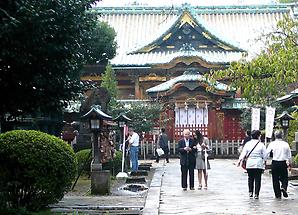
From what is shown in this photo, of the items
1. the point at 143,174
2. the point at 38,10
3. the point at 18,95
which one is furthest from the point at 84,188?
the point at 38,10

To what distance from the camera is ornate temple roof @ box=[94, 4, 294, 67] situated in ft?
127

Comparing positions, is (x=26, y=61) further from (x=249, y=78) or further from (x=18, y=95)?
(x=249, y=78)

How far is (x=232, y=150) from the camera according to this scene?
3328 cm

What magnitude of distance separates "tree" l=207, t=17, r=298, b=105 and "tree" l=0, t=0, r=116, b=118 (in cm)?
451

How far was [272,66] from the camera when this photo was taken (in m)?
14.8

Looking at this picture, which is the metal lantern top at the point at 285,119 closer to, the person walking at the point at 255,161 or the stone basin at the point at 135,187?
the stone basin at the point at 135,187

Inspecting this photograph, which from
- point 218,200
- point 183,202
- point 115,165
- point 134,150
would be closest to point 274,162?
point 218,200

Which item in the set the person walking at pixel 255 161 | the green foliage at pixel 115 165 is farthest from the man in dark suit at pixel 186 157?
the green foliage at pixel 115 165

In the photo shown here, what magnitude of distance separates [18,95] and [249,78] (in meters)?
6.57

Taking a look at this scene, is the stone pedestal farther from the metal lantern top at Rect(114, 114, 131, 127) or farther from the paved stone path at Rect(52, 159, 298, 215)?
the metal lantern top at Rect(114, 114, 131, 127)

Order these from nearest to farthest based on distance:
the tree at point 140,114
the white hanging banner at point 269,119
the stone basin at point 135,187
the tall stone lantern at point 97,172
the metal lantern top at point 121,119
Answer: the tall stone lantern at point 97,172 < the stone basin at point 135,187 < the white hanging banner at point 269,119 < the metal lantern top at point 121,119 < the tree at point 140,114

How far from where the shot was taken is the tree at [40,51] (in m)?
9.70

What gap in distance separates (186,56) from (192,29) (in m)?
3.67

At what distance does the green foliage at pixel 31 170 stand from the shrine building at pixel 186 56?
49.7 feet
